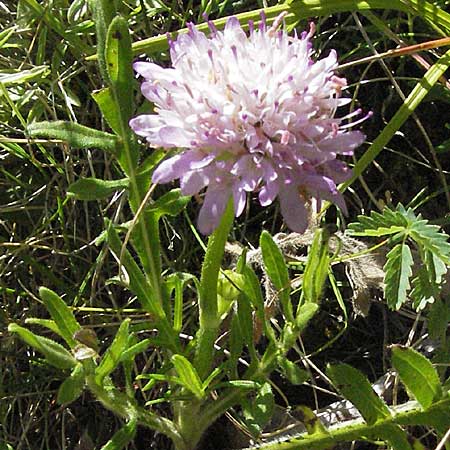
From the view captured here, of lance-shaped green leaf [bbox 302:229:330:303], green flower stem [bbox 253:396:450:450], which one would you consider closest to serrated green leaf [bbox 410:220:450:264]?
lance-shaped green leaf [bbox 302:229:330:303]

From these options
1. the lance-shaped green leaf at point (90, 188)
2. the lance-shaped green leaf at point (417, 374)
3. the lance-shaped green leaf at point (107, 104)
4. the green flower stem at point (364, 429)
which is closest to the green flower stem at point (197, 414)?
the green flower stem at point (364, 429)

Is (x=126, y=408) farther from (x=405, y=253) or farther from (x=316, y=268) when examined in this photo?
(x=405, y=253)

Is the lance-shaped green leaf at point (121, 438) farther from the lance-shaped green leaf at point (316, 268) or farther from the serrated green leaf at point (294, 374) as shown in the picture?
the lance-shaped green leaf at point (316, 268)

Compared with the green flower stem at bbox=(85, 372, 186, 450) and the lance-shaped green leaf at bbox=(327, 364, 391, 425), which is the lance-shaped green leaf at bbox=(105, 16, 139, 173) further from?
the lance-shaped green leaf at bbox=(327, 364, 391, 425)

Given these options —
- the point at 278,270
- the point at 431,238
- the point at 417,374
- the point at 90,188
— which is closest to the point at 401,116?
the point at 431,238

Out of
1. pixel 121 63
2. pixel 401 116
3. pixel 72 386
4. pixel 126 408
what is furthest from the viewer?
pixel 401 116

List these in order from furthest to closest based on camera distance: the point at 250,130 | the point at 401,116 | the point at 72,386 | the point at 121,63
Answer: the point at 401,116 < the point at 121,63 < the point at 72,386 < the point at 250,130
